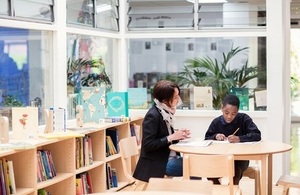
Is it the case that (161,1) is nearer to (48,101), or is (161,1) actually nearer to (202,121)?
(202,121)

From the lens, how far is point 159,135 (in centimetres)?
516

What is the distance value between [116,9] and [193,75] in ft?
4.43

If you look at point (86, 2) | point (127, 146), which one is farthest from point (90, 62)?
point (127, 146)

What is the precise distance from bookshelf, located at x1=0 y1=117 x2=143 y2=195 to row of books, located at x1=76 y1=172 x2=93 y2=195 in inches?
2.9

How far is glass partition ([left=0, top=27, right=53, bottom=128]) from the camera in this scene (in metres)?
5.35

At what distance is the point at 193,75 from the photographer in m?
7.54

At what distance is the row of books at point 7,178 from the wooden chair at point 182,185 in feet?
4.82

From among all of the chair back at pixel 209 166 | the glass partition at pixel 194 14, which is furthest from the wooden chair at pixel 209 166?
the glass partition at pixel 194 14

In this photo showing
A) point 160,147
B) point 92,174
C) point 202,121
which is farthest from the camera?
point 202,121

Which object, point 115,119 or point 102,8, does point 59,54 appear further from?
point 102,8

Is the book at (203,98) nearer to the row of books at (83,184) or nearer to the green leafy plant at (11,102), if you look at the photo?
the row of books at (83,184)

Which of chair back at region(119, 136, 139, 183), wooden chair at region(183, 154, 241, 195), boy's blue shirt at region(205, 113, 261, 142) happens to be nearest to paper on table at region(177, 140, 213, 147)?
boy's blue shirt at region(205, 113, 261, 142)

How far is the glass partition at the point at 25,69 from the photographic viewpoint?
5.35 metres

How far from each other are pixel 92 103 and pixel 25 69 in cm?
94
